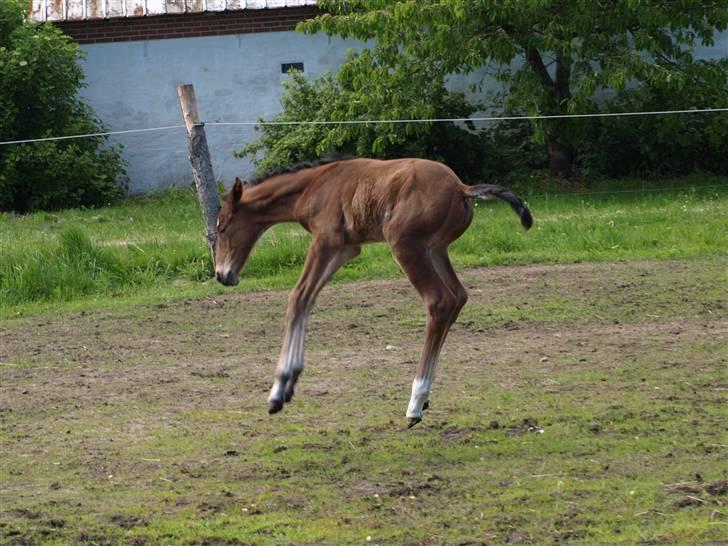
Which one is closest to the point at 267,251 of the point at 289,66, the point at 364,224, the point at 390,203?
the point at 364,224

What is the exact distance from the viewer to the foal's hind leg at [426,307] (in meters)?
7.13

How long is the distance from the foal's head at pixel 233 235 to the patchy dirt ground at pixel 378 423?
0.92 m

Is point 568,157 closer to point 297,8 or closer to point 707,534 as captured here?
point 297,8

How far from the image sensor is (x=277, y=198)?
7.80m

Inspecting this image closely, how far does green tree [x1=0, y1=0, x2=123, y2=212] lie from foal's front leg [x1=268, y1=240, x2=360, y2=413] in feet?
39.7

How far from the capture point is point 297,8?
813 inches

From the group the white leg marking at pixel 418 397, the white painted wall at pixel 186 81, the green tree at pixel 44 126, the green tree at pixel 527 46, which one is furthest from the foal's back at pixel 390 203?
the white painted wall at pixel 186 81

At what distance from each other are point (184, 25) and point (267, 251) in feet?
29.8

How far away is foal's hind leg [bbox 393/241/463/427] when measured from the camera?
23.4 feet

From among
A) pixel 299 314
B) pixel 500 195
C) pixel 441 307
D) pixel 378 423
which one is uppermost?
pixel 500 195

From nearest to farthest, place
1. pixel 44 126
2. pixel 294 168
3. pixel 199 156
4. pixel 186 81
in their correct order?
pixel 294 168, pixel 199 156, pixel 44 126, pixel 186 81

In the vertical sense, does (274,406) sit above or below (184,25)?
below

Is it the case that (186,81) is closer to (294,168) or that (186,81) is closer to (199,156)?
(199,156)

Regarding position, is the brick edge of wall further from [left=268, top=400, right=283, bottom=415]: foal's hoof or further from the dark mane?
[left=268, top=400, right=283, bottom=415]: foal's hoof
